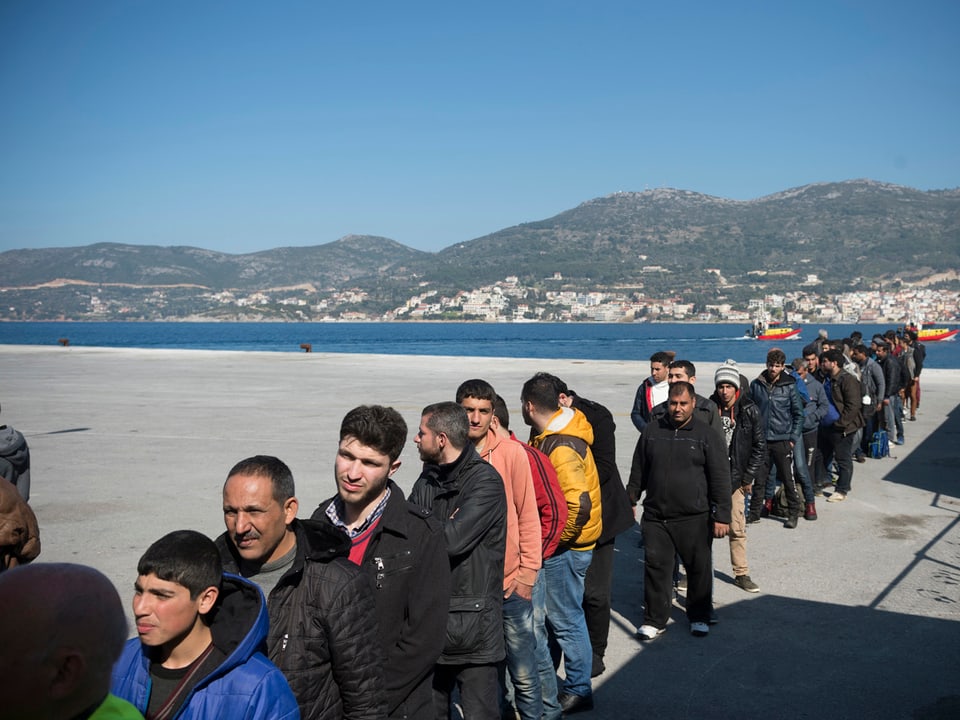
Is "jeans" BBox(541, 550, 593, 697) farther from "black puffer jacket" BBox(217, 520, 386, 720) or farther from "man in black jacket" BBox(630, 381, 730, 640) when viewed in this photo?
"black puffer jacket" BBox(217, 520, 386, 720)

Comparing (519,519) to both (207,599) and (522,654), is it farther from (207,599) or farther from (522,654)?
(207,599)

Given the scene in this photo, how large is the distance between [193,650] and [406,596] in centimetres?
100

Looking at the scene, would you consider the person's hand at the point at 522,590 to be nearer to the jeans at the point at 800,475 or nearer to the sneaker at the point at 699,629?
the sneaker at the point at 699,629

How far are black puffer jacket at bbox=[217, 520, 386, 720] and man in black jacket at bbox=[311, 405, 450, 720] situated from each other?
14.4 inches

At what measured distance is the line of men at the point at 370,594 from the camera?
4.90 ft

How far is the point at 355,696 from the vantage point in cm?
260

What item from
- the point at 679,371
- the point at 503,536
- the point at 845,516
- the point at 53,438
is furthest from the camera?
the point at 53,438

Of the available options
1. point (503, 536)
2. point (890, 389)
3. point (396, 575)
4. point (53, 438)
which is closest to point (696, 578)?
point (503, 536)

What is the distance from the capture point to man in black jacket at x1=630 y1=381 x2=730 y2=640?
19.1 ft

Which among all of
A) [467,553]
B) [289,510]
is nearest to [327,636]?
[289,510]

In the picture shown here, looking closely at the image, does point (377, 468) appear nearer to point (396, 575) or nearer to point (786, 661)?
point (396, 575)

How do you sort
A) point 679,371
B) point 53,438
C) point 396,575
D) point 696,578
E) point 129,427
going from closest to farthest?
point 396,575 < point 696,578 < point 679,371 < point 53,438 < point 129,427

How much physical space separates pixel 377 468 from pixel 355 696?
2.68 ft

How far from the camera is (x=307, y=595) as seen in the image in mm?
2539
